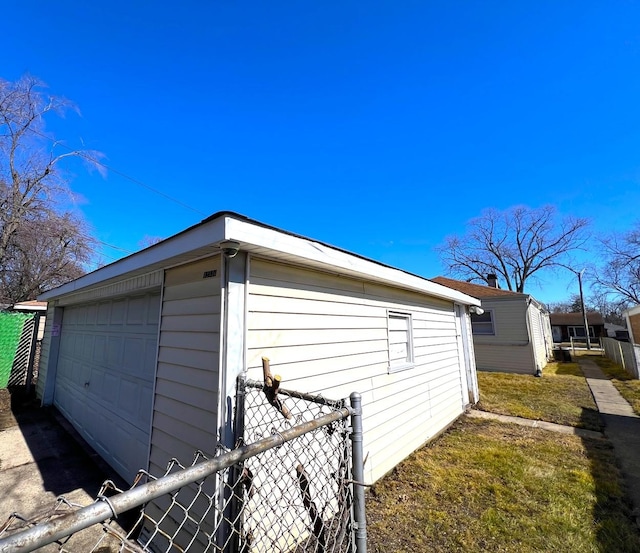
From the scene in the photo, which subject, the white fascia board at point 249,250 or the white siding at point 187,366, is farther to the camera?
the white siding at point 187,366

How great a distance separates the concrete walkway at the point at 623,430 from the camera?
12.0 ft

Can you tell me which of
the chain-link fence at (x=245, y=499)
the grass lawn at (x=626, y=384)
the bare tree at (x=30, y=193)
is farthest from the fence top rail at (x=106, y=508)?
the bare tree at (x=30, y=193)

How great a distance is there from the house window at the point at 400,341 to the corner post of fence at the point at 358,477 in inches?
110

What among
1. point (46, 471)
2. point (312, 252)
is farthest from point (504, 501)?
point (46, 471)

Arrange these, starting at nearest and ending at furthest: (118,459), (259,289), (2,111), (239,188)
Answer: (259,289) < (118,459) < (2,111) < (239,188)

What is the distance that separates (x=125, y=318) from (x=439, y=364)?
5613 mm

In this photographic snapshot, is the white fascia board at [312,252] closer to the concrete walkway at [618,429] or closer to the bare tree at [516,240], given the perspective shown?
the concrete walkway at [618,429]

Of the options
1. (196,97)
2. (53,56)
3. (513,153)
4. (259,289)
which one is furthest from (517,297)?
(53,56)

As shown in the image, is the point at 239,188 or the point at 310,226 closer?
the point at 239,188

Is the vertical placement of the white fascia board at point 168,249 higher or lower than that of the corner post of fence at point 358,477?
higher

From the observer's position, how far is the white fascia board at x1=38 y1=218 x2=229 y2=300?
2203mm

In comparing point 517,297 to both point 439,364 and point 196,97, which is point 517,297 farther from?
point 196,97

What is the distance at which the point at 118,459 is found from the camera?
150 inches

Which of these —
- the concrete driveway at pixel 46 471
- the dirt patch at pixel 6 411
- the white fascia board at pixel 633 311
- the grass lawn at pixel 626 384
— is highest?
the white fascia board at pixel 633 311
